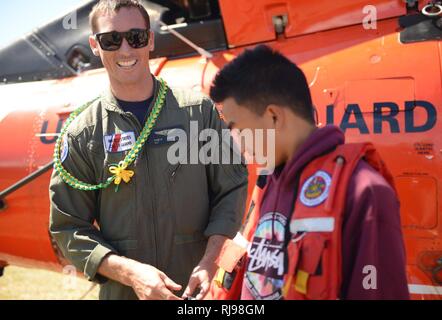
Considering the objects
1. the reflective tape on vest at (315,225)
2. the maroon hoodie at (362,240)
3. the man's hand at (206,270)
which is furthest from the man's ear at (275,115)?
the man's hand at (206,270)

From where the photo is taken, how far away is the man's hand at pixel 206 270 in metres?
1.81

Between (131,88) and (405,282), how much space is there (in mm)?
1348

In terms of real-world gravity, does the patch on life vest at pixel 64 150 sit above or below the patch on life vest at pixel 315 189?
above

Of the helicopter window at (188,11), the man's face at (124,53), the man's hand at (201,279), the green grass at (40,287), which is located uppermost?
the helicopter window at (188,11)

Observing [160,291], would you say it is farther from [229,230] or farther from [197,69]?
[197,69]

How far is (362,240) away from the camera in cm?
123

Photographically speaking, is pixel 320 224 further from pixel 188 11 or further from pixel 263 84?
pixel 188 11

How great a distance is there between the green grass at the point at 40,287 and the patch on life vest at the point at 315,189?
4215 millimetres

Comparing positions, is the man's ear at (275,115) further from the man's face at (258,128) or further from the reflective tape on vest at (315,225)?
the reflective tape on vest at (315,225)

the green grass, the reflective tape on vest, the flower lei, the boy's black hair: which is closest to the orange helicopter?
the flower lei

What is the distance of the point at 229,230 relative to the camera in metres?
2.08

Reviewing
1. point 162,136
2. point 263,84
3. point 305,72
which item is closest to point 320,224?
point 263,84

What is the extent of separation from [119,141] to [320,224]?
3.57 feet
